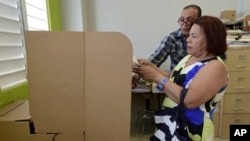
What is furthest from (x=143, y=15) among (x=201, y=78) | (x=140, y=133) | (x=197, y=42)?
(x=201, y=78)

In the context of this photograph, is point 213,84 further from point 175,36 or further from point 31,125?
point 175,36

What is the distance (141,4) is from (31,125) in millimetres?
2313

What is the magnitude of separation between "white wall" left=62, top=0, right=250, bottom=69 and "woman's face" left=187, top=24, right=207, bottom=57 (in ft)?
6.43

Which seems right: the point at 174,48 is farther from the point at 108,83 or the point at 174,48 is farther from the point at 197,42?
the point at 108,83

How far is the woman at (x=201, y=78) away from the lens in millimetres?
929

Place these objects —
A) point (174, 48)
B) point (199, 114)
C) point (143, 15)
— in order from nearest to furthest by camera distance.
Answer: point (199, 114) → point (174, 48) → point (143, 15)

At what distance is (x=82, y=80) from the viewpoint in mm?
841

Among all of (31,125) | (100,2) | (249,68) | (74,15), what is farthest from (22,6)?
(249,68)

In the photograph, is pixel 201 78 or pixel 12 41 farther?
pixel 12 41

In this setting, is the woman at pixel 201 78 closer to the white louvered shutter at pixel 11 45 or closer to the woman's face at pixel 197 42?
the woman's face at pixel 197 42

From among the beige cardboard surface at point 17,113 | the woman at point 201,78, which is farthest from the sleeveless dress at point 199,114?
the beige cardboard surface at point 17,113

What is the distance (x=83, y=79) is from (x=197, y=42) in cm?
54

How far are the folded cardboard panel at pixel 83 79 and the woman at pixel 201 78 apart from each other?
21 centimetres

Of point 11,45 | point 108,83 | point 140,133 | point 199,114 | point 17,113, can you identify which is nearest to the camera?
point 108,83
